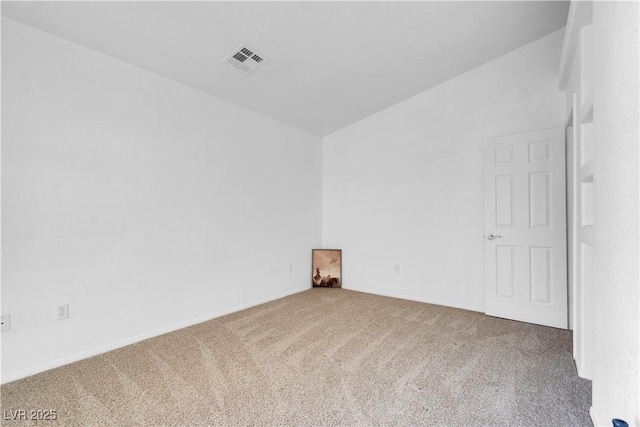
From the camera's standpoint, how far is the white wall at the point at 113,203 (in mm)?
1990

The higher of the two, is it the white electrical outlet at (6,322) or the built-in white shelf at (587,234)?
the built-in white shelf at (587,234)

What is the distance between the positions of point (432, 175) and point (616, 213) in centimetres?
258

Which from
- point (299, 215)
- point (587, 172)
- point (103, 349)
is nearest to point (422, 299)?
point (299, 215)

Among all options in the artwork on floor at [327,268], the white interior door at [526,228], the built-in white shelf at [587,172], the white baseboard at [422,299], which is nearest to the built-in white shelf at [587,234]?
→ the built-in white shelf at [587,172]

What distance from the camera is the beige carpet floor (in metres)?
1.60

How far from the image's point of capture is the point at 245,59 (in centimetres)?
265

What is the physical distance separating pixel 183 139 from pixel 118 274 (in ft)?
4.38

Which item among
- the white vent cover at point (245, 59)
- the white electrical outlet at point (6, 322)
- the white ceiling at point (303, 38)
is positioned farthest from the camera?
the white vent cover at point (245, 59)

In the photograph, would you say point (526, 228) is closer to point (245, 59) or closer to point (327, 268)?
point (327, 268)

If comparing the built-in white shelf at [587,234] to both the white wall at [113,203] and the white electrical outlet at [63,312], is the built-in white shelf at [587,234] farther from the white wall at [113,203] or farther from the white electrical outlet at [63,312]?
the white electrical outlet at [63,312]

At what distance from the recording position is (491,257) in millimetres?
3211

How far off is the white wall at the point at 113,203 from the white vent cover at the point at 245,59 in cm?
58

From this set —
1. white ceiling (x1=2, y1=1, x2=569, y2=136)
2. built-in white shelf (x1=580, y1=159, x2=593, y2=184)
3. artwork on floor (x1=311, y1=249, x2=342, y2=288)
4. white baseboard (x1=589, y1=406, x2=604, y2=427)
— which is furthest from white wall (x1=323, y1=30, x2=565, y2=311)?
white baseboard (x1=589, y1=406, x2=604, y2=427)

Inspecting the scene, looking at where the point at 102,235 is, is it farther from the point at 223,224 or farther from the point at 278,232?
the point at 278,232
